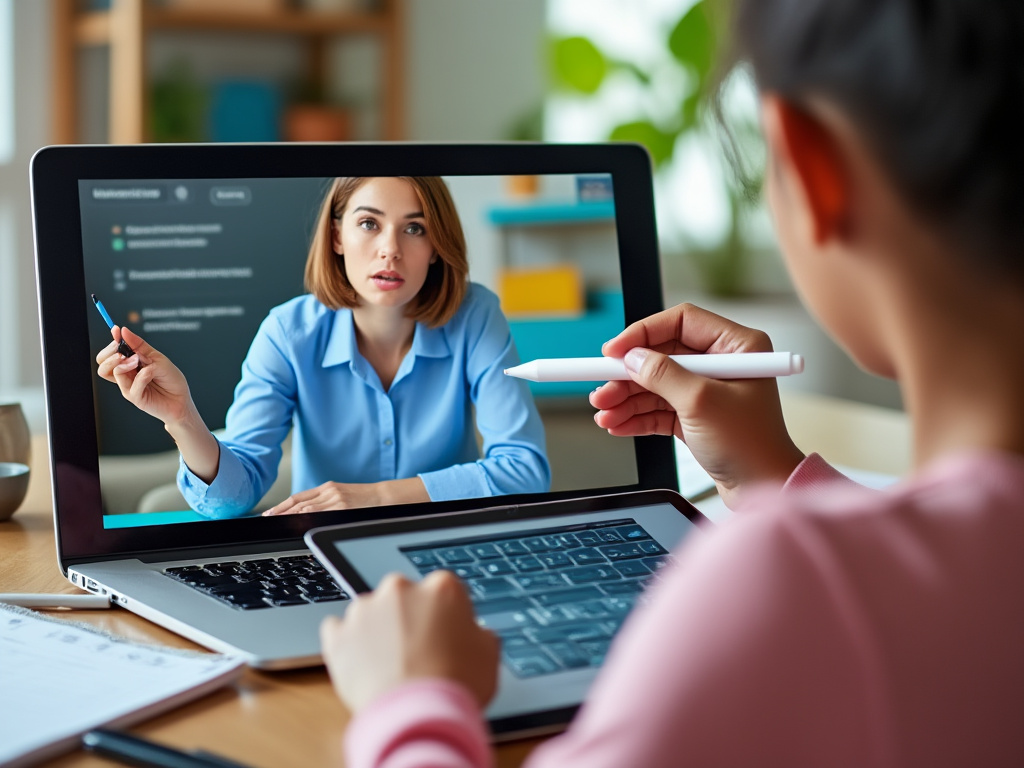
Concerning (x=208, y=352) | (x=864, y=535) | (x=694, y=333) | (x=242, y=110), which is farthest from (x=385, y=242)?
(x=242, y=110)

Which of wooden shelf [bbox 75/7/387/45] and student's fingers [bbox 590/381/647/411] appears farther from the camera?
wooden shelf [bbox 75/7/387/45]

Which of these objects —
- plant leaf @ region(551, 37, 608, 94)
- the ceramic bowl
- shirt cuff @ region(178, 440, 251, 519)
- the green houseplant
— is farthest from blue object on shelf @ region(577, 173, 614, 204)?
plant leaf @ region(551, 37, 608, 94)

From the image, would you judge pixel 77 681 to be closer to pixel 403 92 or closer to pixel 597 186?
pixel 597 186

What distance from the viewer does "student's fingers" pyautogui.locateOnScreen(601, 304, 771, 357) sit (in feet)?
2.79

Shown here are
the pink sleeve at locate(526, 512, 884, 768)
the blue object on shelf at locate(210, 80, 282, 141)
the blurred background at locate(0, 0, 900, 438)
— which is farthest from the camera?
the blue object on shelf at locate(210, 80, 282, 141)

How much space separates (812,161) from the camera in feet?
1.48

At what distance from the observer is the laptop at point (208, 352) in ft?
2.47

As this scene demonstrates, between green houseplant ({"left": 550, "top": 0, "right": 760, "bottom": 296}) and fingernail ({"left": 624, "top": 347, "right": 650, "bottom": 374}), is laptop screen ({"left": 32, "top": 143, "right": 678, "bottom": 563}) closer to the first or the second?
fingernail ({"left": 624, "top": 347, "right": 650, "bottom": 374})

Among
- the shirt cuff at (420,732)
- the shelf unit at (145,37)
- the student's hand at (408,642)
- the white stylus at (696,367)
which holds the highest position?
the shelf unit at (145,37)

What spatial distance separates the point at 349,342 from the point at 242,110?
197cm

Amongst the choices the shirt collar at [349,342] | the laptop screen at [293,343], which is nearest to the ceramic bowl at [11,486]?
the laptop screen at [293,343]

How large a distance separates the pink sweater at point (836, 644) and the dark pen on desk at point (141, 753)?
0.11m

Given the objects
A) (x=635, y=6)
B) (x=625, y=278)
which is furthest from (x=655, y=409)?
(x=635, y=6)

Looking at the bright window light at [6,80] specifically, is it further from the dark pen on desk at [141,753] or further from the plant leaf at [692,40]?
the dark pen on desk at [141,753]
